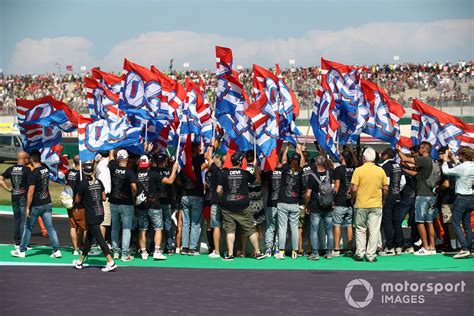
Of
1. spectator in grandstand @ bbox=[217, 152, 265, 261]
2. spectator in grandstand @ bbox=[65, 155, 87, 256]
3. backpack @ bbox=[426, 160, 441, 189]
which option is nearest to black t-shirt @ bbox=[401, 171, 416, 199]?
backpack @ bbox=[426, 160, 441, 189]

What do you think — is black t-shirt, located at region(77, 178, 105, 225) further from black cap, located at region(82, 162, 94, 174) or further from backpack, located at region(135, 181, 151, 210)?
backpack, located at region(135, 181, 151, 210)

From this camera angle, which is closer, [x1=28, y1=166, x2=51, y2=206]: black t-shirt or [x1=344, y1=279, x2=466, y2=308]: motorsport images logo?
[x1=344, y1=279, x2=466, y2=308]: motorsport images logo

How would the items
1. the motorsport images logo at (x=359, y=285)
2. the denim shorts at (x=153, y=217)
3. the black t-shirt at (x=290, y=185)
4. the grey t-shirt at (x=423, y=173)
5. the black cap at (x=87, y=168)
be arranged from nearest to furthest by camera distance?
the motorsport images logo at (x=359, y=285) < the black cap at (x=87, y=168) < the black t-shirt at (x=290, y=185) < the denim shorts at (x=153, y=217) < the grey t-shirt at (x=423, y=173)

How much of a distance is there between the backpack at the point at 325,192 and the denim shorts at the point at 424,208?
1.51 metres

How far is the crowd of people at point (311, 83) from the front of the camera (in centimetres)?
3662

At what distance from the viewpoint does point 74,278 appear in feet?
40.9

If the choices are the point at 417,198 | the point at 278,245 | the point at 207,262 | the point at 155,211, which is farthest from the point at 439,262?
the point at 155,211

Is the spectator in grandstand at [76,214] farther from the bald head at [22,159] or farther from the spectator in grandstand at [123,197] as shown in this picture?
the bald head at [22,159]

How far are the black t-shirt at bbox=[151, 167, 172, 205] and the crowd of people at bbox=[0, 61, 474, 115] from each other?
23.5 m

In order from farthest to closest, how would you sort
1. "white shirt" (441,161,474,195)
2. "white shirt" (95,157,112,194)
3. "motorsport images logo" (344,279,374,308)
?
1. "white shirt" (95,157,112,194)
2. "white shirt" (441,161,474,195)
3. "motorsport images logo" (344,279,374,308)

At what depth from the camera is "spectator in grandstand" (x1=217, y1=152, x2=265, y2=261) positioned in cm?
1401

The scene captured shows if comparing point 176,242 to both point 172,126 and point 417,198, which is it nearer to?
point 172,126

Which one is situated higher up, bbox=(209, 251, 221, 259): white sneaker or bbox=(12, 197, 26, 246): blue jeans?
bbox=(12, 197, 26, 246): blue jeans

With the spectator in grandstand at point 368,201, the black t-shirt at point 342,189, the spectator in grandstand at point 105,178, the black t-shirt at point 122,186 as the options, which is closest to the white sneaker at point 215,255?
the black t-shirt at point 122,186
